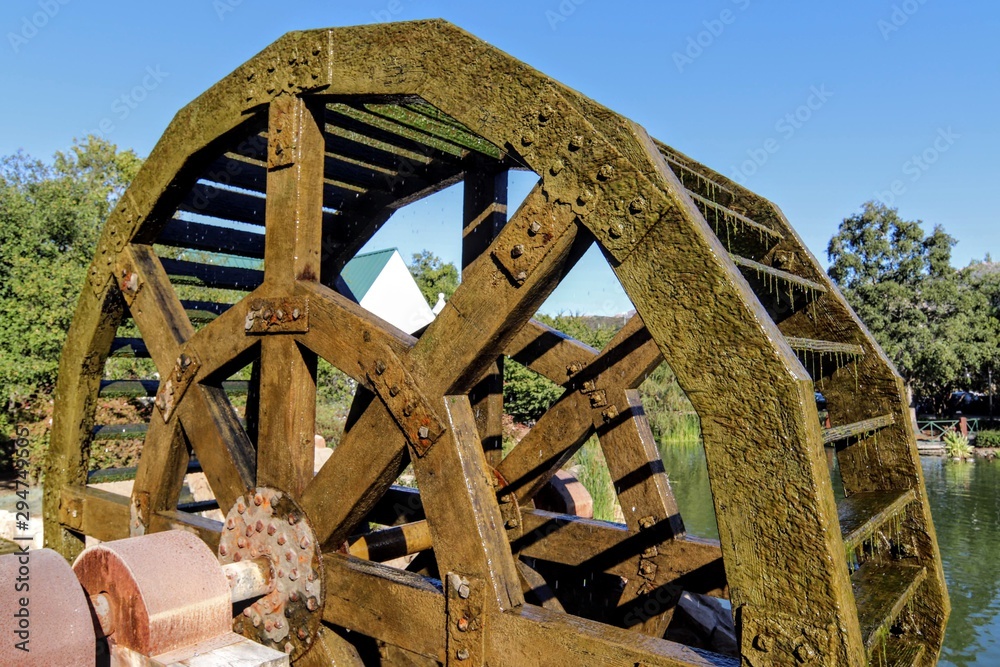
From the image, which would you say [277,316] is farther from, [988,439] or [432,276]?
[432,276]

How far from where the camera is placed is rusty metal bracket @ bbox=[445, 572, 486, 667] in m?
2.05

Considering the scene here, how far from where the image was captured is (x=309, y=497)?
8.51 feet

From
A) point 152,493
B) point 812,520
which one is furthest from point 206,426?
point 812,520

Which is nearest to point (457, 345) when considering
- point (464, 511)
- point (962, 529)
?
point (464, 511)

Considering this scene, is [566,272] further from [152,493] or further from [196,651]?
[152,493]

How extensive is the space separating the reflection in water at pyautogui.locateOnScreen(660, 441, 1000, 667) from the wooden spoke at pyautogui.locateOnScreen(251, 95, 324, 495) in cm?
322

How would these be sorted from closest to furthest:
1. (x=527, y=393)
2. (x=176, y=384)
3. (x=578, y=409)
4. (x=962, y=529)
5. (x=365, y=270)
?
(x=176, y=384)
(x=578, y=409)
(x=962, y=529)
(x=527, y=393)
(x=365, y=270)

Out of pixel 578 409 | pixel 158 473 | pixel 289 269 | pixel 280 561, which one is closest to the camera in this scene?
pixel 280 561

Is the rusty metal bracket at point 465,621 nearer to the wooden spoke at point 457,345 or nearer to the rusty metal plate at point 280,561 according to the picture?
the wooden spoke at point 457,345

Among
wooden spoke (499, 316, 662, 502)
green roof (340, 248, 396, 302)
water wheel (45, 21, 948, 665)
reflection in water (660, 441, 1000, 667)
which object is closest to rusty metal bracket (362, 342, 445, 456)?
water wheel (45, 21, 948, 665)

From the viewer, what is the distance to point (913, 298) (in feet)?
81.4

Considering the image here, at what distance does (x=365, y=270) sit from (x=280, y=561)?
87.3ft

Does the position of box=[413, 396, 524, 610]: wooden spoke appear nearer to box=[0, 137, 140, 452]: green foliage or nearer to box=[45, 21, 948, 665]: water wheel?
box=[45, 21, 948, 665]: water wheel

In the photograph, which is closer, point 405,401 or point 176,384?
point 405,401
